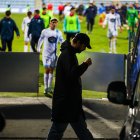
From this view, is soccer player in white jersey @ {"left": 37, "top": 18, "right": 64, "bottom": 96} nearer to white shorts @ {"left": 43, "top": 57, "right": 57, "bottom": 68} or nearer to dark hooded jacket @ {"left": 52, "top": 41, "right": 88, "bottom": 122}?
white shorts @ {"left": 43, "top": 57, "right": 57, "bottom": 68}

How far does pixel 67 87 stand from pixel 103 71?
7.98 metres

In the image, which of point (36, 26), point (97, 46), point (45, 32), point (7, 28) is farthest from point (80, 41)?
point (97, 46)

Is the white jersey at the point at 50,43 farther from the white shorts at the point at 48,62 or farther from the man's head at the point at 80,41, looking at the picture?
the man's head at the point at 80,41

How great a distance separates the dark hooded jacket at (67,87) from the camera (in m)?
7.27

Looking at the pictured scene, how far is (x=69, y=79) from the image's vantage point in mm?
7297

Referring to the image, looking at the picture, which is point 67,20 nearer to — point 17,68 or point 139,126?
point 17,68

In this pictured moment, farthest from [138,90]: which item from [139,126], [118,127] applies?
[118,127]

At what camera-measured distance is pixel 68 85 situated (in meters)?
7.33

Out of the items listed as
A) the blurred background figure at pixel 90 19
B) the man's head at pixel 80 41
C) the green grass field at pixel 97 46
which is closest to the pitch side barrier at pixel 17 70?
the green grass field at pixel 97 46

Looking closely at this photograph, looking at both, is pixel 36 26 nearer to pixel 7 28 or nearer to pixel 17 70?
pixel 7 28

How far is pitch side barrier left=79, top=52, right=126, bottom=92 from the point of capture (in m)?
15.0

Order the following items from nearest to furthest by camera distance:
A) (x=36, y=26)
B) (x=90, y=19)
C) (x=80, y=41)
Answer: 1. (x=80, y=41)
2. (x=36, y=26)
3. (x=90, y=19)

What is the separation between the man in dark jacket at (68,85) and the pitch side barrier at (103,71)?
752 cm

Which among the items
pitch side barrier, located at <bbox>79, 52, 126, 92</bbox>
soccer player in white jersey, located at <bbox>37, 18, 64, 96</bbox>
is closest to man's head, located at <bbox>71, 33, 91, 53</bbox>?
pitch side barrier, located at <bbox>79, 52, 126, 92</bbox>
